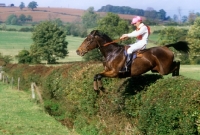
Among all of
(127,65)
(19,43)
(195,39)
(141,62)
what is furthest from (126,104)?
(19,43)

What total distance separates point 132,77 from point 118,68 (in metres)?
0.80

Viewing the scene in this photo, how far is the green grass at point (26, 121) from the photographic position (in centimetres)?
1405

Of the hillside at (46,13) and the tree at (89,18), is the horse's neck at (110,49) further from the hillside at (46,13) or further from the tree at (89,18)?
the tree at (89,18)

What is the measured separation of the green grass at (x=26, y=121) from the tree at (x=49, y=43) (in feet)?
203

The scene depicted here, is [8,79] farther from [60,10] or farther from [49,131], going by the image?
[60,10]

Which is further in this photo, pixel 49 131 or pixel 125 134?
pixel 49 131

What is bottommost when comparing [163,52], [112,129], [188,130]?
[112,129]

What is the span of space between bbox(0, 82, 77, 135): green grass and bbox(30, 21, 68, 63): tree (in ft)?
203

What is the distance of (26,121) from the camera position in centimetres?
1617

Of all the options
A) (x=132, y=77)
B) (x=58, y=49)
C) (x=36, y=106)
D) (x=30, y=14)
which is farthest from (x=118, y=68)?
(x=30, y=14)

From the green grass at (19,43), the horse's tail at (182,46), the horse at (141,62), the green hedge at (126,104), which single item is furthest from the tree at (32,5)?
the horse at (141,62)

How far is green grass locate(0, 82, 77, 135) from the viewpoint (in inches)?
553

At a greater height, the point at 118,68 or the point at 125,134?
the point at 118,68

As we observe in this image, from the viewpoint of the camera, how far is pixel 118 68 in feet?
37.0
